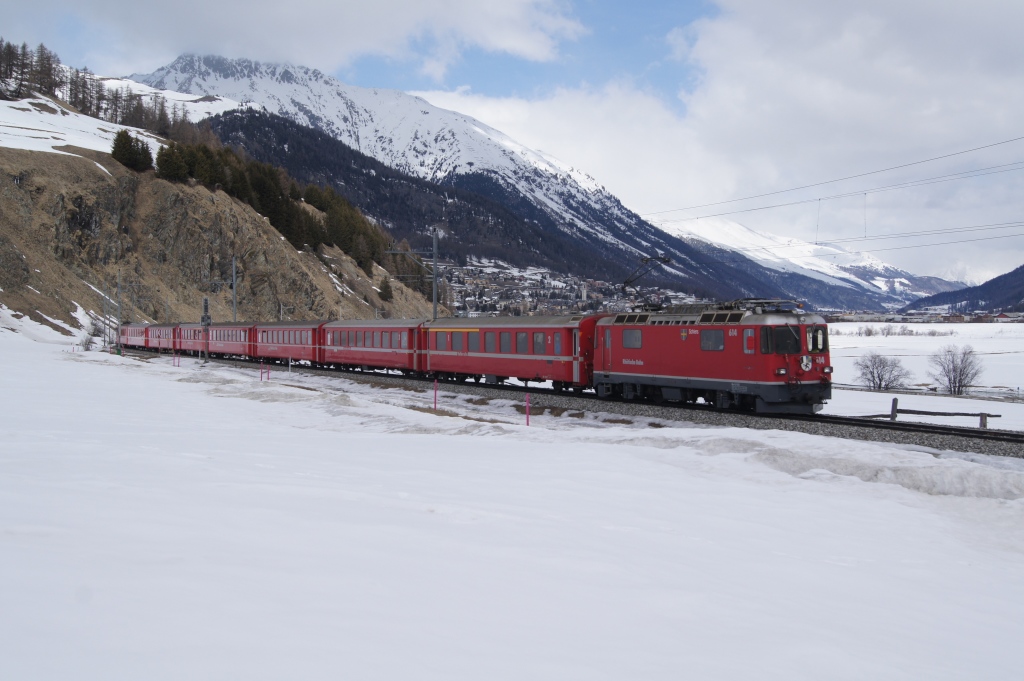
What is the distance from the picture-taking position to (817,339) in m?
21.7

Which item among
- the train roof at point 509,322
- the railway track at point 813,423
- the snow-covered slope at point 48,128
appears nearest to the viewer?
the railway track at point 813,423

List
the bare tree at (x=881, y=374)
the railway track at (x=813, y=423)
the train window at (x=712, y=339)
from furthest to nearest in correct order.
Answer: the bare tree at (x=881, y=374), the train window at (x=712, y=339), the railway track at (x=813, y=423)

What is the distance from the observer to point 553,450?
14.1 m

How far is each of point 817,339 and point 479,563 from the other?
18.6 meters

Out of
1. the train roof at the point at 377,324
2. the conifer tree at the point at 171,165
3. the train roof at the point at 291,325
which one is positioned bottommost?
the train roof at the point at 377,324

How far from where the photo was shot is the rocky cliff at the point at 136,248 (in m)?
76.2

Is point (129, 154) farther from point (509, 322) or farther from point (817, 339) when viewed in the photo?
point (817, 339)

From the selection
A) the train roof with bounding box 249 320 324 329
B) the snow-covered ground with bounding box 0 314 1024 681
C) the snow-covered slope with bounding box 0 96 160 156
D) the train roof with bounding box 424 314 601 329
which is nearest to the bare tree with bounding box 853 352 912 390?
the train roof with bounding box 424 314 601 329

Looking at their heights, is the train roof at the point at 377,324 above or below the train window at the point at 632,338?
above

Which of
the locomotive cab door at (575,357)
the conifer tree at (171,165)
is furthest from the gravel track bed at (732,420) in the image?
the conifer tree at (171,165)

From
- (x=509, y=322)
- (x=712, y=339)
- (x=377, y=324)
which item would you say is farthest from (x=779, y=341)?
(x=377, y=324)

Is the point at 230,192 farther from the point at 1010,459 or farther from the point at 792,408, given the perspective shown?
the point at 1010,459

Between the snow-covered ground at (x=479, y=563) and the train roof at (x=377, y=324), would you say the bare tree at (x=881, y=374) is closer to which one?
the train roof at (x=377, y=324)

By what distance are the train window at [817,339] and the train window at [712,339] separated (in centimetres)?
251
